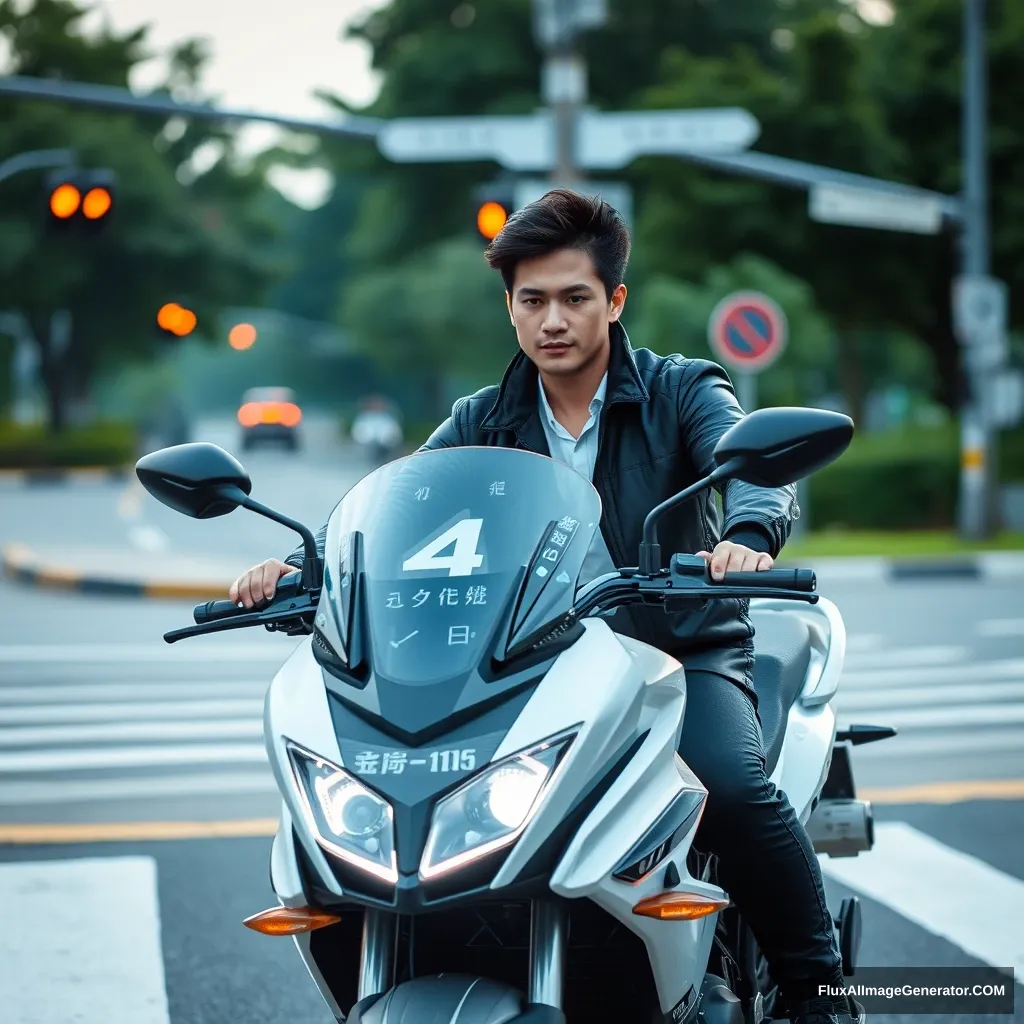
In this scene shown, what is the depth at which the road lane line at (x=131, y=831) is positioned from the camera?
6.35 metres

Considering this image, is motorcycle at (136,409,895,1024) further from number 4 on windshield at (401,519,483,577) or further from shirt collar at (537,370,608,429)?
shirt collar at (537,370,608,429)

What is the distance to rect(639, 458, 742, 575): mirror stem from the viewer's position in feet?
9.46

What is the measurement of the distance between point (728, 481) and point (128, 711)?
6.95 meters

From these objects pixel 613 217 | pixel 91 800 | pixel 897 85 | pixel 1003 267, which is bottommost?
pixel 91 800

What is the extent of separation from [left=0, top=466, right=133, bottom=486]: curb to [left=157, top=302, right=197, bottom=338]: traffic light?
2183 centimetres

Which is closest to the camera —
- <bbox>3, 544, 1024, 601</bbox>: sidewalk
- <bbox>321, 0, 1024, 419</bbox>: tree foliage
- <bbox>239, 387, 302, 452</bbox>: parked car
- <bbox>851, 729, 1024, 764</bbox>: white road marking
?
<bbox>851, 729, 1024, 764</bbox>: white road marking

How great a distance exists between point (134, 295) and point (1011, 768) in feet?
154

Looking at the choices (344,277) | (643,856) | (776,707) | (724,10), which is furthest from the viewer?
(344,277)

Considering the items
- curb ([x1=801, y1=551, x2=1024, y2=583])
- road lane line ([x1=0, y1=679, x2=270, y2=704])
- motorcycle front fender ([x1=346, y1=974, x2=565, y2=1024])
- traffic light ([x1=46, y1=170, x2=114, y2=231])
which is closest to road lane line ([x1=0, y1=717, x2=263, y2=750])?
road lane line ([x1=0, y1=679, x2=270, y2=704])

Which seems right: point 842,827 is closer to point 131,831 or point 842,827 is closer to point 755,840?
point 755,840

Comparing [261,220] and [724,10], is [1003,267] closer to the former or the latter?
[724,10]

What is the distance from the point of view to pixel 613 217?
3.28 m

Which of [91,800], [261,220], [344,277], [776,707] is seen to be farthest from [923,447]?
[344,277]

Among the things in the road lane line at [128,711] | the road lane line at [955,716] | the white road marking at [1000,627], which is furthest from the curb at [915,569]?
the road lane line at [128,711]
